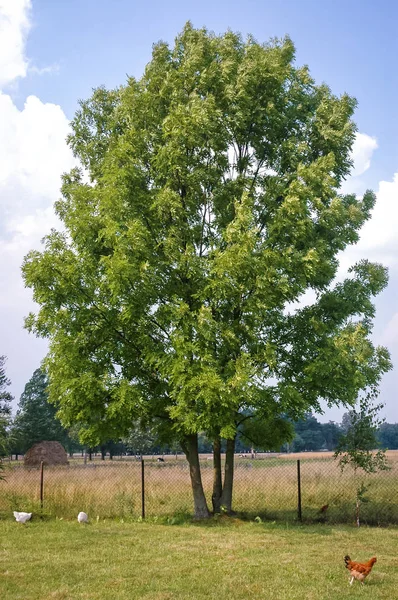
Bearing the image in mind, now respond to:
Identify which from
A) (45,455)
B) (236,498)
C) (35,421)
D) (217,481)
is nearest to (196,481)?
(217,481)

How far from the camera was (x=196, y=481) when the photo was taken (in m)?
17.5

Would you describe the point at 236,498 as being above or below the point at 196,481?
below

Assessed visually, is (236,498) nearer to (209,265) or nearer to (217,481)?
(217,481)

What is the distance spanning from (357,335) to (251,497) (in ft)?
25.2

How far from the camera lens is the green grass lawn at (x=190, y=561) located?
8695mm

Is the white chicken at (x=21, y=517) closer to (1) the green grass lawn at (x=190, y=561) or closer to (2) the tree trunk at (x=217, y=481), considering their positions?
(1) the green grass lawn at (x=190, y=561)

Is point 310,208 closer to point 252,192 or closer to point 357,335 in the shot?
point 252,192

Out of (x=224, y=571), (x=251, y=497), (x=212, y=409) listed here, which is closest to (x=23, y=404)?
(x=251, y=497)

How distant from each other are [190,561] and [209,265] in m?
7.80

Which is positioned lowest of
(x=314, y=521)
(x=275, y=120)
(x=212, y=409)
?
(x=314, y=521)

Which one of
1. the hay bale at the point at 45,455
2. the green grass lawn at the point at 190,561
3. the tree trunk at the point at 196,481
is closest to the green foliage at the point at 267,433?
the tree trunk at the point at 196,481

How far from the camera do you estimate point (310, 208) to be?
1725 centimetres

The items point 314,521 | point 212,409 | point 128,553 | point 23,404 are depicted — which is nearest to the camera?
point 128,553

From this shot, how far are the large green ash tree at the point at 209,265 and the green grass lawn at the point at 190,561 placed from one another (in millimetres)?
2700
